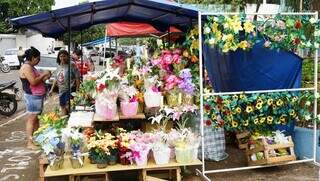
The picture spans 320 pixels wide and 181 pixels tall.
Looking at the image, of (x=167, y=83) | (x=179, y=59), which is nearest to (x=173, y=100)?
(x=167, y=83)

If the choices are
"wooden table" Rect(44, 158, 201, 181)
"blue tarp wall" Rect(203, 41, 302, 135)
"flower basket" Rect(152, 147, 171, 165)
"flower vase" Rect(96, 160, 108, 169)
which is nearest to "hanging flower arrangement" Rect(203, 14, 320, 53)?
"blue tarp wall" Rect(203, 41, 302, 135)

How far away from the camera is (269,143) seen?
7137mm

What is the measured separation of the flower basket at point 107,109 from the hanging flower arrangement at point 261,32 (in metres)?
1.56

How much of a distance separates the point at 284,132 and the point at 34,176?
394 centimetres

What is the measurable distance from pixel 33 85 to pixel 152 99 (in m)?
2.91

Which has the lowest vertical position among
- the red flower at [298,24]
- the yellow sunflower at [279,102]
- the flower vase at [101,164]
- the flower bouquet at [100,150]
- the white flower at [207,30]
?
the flower vase at [101,164]

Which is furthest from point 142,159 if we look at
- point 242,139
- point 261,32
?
point 242,139

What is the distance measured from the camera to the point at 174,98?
22.5 ft

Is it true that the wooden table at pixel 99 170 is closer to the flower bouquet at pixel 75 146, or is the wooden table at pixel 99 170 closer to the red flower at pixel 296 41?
the flower bouquet at pixel 75 146

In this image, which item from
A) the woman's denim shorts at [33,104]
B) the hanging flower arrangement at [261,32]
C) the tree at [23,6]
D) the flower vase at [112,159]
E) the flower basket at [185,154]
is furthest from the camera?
the tree at [23,6]

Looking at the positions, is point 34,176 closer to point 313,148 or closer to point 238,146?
point 238,146

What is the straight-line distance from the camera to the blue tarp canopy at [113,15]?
21.8 feet

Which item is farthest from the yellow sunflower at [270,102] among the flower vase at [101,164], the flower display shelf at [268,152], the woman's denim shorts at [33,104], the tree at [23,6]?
the tree at [23,6]

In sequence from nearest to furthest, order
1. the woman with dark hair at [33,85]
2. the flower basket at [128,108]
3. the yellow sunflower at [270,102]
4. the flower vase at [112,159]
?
the flower vase at [112,159] < the flower basket at [128,108] < the yellow sunflower at [270,102] < the woman with dark hair at [33,85]
